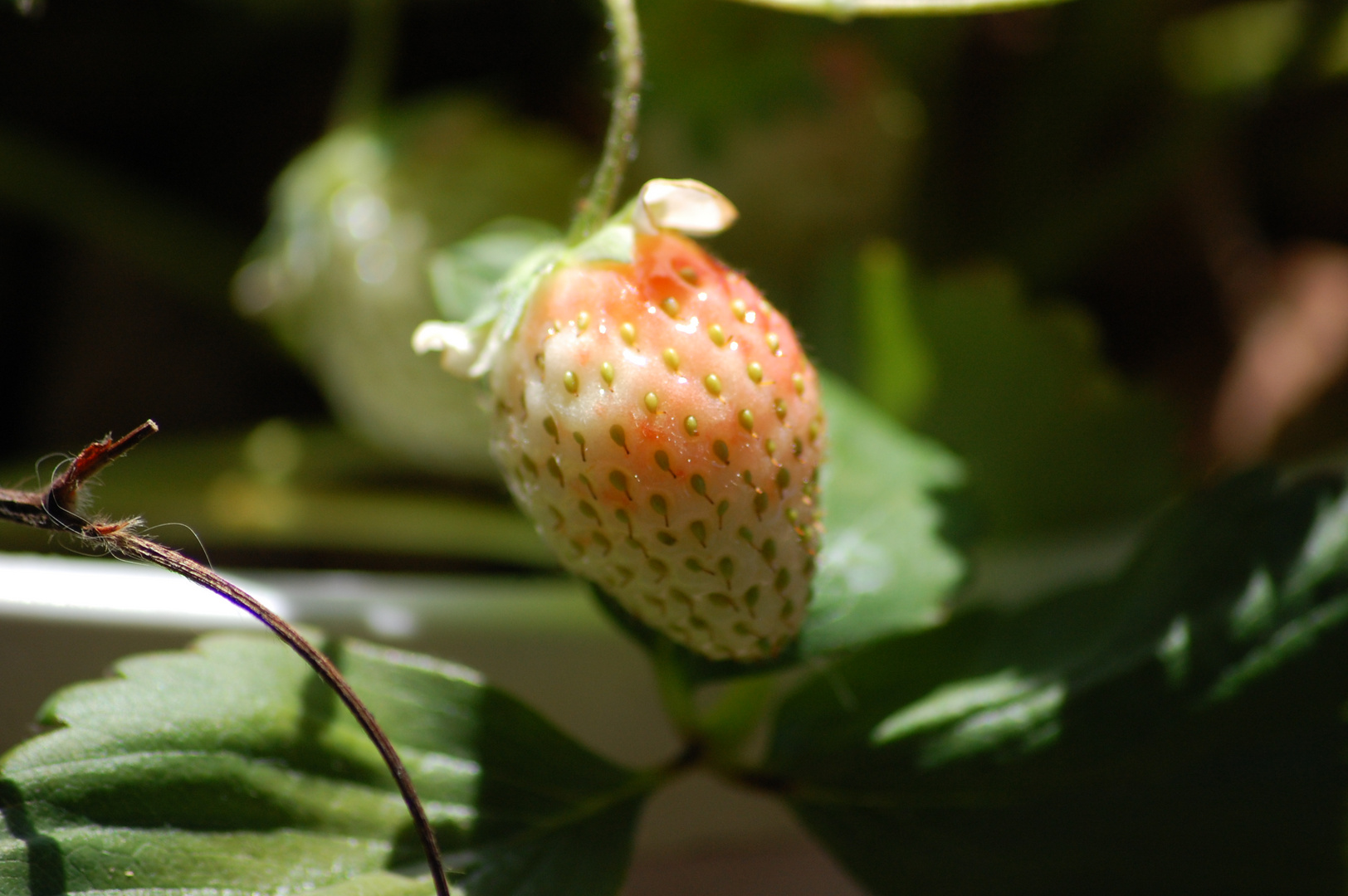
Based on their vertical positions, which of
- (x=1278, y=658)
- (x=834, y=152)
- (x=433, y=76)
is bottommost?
(x=1278, y=658)

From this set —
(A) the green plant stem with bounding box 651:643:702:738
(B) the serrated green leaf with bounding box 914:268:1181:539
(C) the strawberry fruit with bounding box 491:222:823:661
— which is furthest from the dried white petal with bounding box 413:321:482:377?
(B) the serrated green leaf with bounding box 914:268:1181:539

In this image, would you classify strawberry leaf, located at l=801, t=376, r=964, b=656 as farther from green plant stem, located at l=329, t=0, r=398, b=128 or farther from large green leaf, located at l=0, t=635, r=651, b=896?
green plant stem, located at l=329, t=0, r=398, b=128

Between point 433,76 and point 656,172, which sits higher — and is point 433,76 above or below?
above

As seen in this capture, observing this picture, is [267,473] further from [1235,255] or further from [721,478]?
[1235,255]

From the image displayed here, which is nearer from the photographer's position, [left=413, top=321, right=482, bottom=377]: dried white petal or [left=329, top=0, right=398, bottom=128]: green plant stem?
[left=413, top=321, right=482, bottom=377]: dried white petal

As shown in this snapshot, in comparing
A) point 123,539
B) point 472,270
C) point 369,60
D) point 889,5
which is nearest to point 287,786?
point 123,539

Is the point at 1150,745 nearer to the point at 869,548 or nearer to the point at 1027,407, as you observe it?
the point at 869,548

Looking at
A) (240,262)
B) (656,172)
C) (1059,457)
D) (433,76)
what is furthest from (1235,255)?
(240,262)

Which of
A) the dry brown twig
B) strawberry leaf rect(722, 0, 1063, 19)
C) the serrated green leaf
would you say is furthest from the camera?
the serrated green leaf
